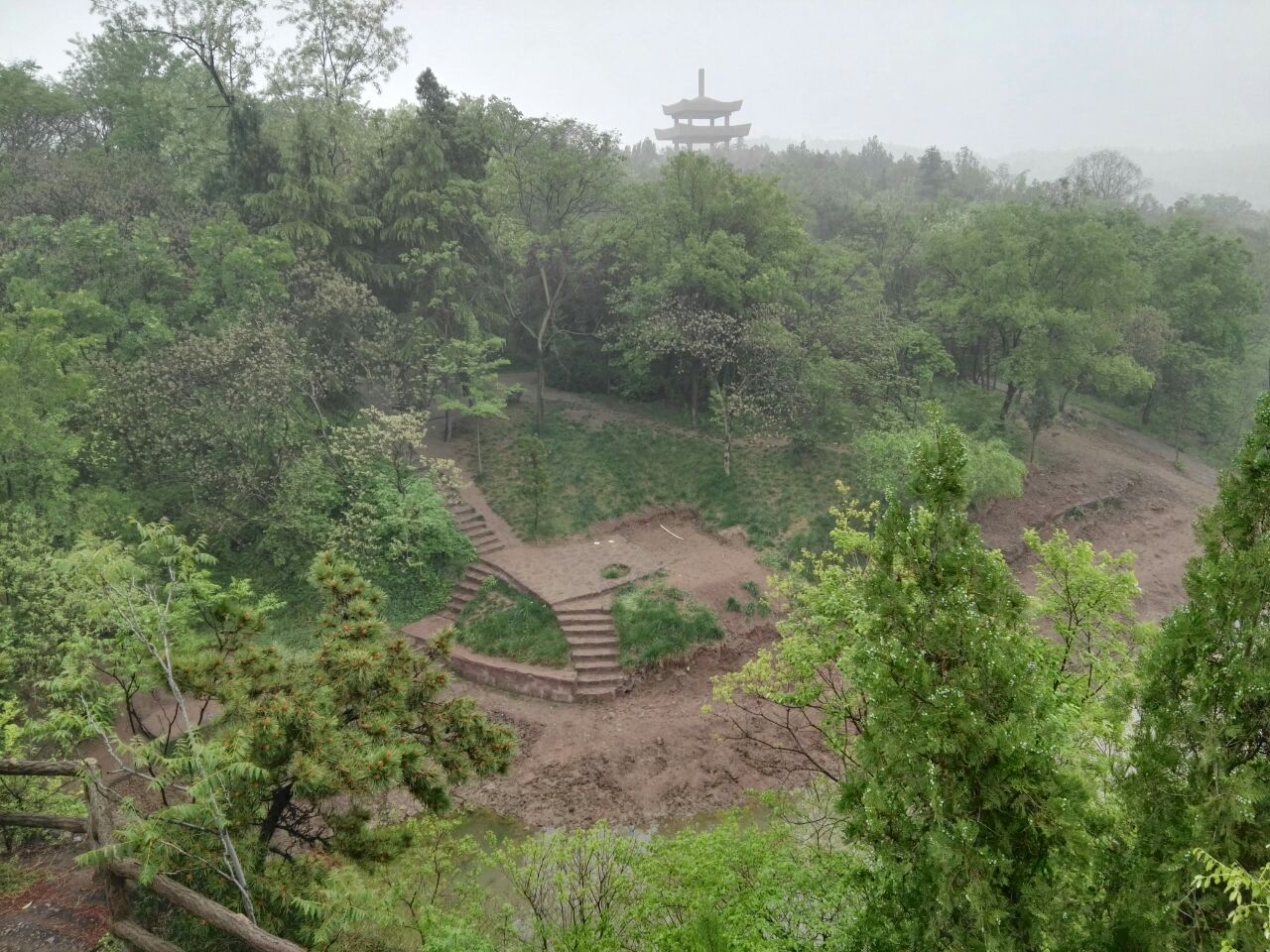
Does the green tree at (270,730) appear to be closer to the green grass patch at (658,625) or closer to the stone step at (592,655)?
the stone step at (592,655)

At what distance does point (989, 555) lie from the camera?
19.9 ft

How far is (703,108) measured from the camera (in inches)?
2756

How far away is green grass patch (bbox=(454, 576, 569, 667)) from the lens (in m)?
16.5

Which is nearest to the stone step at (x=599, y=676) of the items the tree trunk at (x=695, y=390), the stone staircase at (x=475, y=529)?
the stone staircase at (x=475, y=529)

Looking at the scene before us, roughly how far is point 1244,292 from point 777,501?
23111mm

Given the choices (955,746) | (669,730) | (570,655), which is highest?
(955,746)

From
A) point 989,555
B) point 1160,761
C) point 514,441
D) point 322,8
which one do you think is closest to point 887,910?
point 1160,761

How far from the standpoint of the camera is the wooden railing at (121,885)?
6683 mm

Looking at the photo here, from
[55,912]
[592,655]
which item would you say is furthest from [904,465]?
[55,912]

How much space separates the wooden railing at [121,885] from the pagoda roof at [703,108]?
75.3m

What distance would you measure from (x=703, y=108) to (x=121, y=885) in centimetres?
7605

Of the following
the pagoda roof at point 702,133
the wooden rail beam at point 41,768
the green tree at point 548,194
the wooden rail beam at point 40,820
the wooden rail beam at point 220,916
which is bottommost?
the wooden rail beam at point 40,820

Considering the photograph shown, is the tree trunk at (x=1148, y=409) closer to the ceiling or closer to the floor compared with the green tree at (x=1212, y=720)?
closer to the floor

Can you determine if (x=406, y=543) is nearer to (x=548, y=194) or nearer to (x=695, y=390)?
(x=695, y=390)
